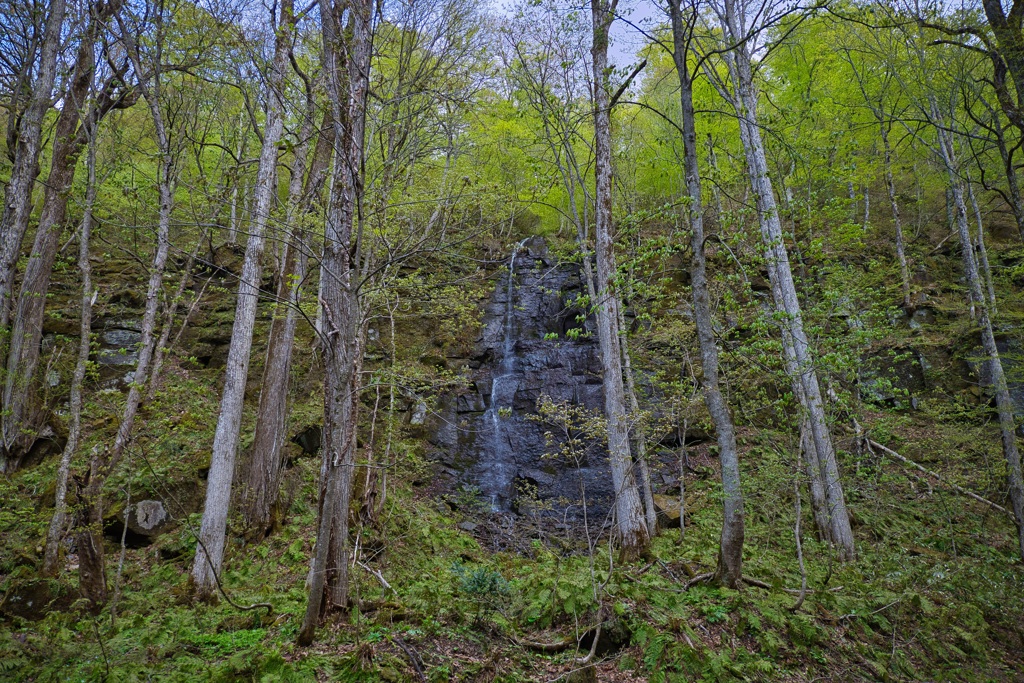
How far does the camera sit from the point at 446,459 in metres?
11.1

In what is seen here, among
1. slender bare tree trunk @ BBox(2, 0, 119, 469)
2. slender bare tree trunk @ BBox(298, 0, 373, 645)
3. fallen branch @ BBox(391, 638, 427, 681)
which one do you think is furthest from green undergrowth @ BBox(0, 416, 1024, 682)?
slender bare tree trunk @ BBox(2, 0, 119, 469)

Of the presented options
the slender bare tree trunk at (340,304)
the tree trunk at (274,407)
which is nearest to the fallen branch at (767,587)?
the slender bare tree trunk at (340,304)

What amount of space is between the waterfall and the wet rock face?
0.07 ft

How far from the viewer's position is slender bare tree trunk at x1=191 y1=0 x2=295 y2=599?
6.73 m

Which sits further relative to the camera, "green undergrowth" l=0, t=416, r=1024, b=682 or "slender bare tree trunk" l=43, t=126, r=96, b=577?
"slender bare tree trunk" l=43, t=126, r=96, b=577

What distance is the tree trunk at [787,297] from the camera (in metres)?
6.86

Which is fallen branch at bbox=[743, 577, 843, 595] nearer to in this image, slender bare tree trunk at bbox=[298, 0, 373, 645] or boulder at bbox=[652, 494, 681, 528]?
boulder at bbox=[652, 494, 681, 528]

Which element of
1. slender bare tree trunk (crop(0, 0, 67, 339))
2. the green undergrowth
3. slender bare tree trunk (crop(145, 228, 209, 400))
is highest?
slender bare tree trunk (crop(0, 0, 67, 339))

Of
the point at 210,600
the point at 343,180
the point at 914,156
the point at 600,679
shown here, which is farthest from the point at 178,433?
the point at 914,156

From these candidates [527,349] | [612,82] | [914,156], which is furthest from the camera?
[914,156]

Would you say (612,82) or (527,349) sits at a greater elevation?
(612,82)

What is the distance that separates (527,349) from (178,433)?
798 centimetres

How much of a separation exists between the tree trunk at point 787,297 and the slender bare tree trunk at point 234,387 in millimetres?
6656

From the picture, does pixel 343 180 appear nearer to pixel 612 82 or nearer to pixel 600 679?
pixel 600 679
